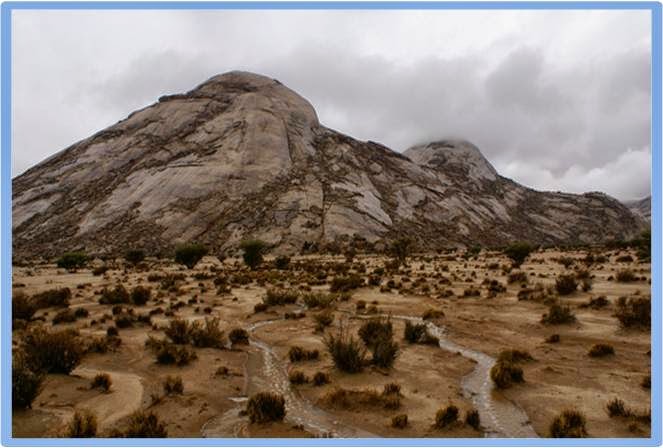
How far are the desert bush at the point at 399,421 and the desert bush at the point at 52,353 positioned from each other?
846 cm

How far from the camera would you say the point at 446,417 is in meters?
9.09

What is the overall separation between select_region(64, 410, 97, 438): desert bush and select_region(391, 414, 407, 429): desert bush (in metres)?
5.65

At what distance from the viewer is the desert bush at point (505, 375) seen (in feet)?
37.5

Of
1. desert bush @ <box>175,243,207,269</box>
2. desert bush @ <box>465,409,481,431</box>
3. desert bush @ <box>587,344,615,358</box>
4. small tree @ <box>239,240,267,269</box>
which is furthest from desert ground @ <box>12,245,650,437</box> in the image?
desert bush @ <box>175,243,207,269</box>

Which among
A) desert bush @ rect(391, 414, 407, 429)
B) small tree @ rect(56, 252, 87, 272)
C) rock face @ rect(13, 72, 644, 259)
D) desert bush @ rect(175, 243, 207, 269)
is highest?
rock face @ rect(13, 72, 644, 259)

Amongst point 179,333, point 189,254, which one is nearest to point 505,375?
point 179,333

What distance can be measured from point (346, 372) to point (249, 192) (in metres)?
74.8

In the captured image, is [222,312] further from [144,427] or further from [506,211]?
[506,211]

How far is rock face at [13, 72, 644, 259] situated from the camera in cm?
7612

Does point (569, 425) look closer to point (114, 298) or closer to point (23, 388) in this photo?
point (23, 388)

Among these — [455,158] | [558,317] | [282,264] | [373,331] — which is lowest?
[373,331]

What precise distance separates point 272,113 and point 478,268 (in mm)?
79100

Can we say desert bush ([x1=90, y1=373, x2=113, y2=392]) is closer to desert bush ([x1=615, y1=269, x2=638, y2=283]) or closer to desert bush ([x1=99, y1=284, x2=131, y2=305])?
desert bush ([x1=99, y1=284, x2=131, y2=305])

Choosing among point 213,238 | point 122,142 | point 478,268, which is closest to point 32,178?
point 122,142
